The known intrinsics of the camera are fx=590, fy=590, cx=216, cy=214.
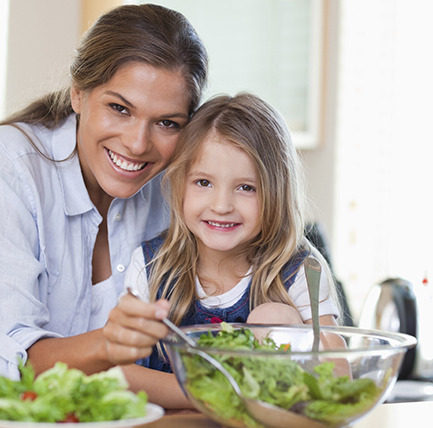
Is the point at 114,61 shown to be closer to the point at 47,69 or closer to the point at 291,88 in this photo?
the point at 47,69

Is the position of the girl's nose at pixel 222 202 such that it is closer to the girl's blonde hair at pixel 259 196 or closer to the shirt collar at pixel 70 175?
the girl's blonde hair at pixel 259 196

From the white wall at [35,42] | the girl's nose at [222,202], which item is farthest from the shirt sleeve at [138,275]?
the white wall at [35,42]

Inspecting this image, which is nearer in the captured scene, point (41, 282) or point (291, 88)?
point (41, 282)

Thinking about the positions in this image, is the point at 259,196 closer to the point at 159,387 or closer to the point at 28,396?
the point at 159,387

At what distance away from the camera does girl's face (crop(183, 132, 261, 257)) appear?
52.5 inches

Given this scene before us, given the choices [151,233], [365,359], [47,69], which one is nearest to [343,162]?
[47,69]

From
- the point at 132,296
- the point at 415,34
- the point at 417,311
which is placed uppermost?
the point at 415,34

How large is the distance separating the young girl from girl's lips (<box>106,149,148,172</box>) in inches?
3.2

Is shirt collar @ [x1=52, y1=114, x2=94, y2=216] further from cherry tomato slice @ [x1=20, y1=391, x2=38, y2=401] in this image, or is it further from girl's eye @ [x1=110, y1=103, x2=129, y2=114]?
cherry tomato slice @ [x1=20, y1=391, x2=38, y2=401]

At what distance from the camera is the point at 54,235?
4.65ft

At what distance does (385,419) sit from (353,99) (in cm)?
302

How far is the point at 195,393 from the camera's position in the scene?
690 mm

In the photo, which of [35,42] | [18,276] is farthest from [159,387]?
[35,42]

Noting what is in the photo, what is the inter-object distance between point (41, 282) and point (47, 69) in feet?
5.10
